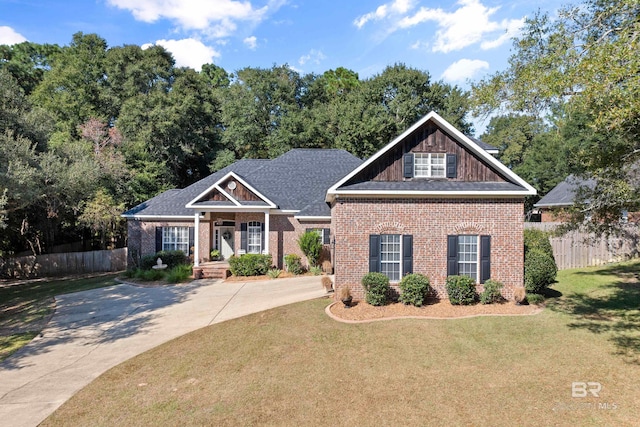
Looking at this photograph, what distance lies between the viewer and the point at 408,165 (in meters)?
14.5

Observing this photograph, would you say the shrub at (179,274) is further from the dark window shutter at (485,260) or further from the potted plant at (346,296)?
the dark window shutter at (485,260)

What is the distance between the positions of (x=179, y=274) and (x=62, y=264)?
467 inches

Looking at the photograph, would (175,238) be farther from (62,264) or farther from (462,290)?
(462,290)

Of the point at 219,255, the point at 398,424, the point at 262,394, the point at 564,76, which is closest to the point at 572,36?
the point at 564,76

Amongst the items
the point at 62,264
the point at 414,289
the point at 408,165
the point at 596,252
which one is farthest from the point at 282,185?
the point at 596,252

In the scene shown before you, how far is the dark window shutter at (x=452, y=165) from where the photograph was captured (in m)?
14.5

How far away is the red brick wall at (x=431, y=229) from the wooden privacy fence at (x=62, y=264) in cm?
1975

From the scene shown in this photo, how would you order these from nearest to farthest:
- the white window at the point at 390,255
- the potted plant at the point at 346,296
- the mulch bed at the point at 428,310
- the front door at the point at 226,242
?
the mulch bed at the point at 428,310 → the potted plant at the point at 346,296 → the white window at the point at 390,255 → the front door at the point at 226,242

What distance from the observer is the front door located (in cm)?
2380

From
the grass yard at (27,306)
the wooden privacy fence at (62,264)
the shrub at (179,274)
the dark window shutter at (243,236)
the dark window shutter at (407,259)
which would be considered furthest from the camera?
the wooden privacy fence at (62,264)

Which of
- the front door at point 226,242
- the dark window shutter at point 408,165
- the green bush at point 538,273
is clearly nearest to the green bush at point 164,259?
the front door at point 226,242

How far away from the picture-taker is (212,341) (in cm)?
1075

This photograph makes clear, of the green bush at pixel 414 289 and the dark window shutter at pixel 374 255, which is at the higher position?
the dark window shutter at pixel 374 255

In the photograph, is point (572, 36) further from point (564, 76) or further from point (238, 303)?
point (238, 303)
